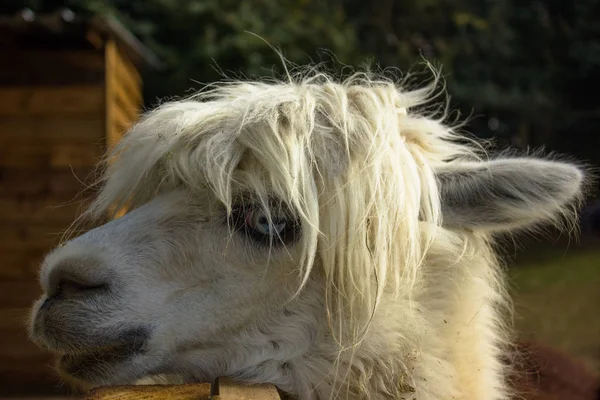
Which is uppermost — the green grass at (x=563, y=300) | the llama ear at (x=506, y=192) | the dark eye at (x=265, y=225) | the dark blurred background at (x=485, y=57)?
the dark blurred background at (x=485, y=57)

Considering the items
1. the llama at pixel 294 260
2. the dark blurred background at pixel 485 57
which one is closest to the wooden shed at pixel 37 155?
the llama at pixel 294 260

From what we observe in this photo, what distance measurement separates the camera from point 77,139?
621 centimetres

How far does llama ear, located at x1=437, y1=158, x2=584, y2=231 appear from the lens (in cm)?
201

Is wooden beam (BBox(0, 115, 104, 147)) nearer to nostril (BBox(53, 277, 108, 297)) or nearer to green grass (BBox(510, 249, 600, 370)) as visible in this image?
nostril (BBox(53, 277, 108, 297))

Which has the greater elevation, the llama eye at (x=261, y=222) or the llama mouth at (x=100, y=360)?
the llama eye at (x=261, y=222)

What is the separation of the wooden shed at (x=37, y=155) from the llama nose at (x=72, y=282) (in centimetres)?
444

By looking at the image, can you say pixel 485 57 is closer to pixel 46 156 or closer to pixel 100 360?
pixel 46 156

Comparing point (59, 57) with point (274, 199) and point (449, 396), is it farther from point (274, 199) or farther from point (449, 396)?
point (449, 396)

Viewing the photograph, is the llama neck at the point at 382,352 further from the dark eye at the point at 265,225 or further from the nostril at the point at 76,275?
the nostril at the point at 76,275

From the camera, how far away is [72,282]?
6.18 feet

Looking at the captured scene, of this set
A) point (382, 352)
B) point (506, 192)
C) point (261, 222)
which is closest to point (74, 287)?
point (261, 222)

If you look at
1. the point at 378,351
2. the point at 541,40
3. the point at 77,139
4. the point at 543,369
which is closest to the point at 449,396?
the point at 378,351

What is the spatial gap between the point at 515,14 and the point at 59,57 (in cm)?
1164

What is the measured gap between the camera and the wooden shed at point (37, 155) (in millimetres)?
6215
